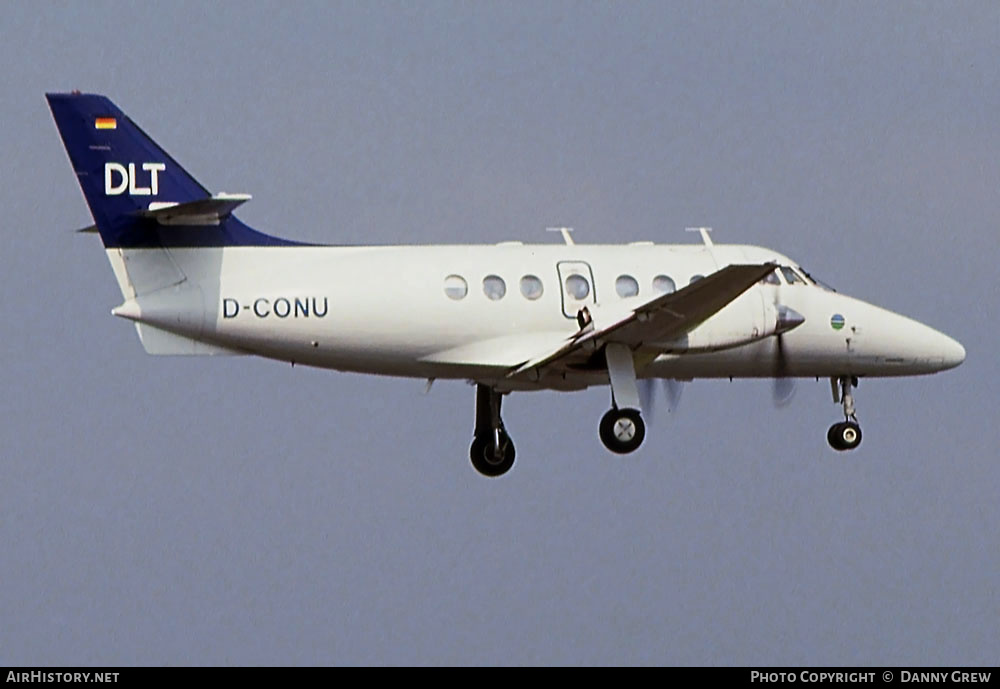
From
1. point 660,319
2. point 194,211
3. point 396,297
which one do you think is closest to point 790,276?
point 660,319

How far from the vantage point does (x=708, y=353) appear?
3884 centimetres

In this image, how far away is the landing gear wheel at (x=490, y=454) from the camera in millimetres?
41438

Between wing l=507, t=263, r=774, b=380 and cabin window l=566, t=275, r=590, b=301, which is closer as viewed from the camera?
wing l=507, t=263, r=774, b=380

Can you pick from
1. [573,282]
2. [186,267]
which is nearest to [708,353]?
[573,282]

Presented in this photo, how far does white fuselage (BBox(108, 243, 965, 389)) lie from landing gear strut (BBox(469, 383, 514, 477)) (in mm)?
1698

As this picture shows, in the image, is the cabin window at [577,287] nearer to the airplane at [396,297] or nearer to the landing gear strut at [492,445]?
the airplane at [396,297]

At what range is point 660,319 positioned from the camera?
37469mm

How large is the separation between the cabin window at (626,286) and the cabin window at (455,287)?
2613 mm

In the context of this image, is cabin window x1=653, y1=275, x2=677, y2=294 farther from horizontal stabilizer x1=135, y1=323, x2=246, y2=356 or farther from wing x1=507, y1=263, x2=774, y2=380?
horizontal stabilizer x1=135, y1=323, x2=246, y2=356

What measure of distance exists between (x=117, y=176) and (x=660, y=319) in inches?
344

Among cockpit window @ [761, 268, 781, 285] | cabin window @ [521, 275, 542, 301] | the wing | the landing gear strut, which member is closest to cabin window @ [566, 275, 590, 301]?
cabin window @ [521, 275, 542, 301]

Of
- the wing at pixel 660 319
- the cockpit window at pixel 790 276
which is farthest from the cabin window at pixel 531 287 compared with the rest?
the cockpit window at pixel 790 276

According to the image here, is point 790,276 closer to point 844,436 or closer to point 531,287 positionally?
point 844,436

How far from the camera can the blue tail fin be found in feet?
123
